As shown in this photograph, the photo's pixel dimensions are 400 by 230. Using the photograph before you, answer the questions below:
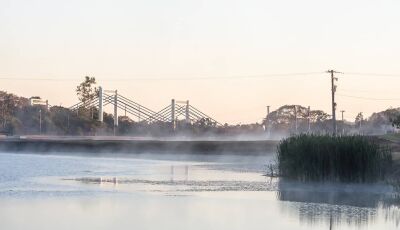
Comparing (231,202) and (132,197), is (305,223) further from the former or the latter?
(132,197)

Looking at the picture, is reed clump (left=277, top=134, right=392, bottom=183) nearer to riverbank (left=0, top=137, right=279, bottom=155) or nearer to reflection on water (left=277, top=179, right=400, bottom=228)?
reflection on water (left=277, top=179, right=400, bottom=228)

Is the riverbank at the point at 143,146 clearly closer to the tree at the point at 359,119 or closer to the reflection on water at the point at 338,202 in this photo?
the reflection on water at the point at 338,202

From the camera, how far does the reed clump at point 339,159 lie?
2623cm

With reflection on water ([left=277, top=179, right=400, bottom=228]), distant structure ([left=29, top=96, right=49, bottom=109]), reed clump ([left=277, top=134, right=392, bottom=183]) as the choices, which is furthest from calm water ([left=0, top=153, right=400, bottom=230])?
distant structure ([left=29, top=96, right=49, bottom=109])

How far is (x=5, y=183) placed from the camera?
89.8 ft

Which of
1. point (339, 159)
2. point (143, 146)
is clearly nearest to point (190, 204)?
point (339, 159)

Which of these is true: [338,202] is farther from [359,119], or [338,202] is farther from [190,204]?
[359,119]

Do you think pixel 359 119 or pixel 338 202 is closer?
pixel 338 202

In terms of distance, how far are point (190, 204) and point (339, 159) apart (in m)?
8.03

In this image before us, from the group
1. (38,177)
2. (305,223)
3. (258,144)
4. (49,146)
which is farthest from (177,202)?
(49,146)

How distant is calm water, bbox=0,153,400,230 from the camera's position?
54.3 feet

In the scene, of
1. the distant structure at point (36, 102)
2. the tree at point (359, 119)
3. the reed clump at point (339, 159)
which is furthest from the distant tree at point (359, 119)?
the reed clump at point (339, 159)

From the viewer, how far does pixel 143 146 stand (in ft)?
226

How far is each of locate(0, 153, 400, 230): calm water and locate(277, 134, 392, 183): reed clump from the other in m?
0.68
